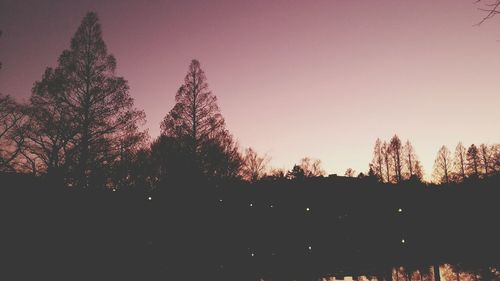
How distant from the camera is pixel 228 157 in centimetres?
3142

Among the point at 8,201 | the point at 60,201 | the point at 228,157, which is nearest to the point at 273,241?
the point at 228,157

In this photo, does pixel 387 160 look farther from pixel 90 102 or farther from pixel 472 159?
pixel 90 102

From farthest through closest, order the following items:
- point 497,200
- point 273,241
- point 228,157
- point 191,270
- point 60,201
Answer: point 497,200, point 273,241, point 228,157, point 60,201, point 191,270

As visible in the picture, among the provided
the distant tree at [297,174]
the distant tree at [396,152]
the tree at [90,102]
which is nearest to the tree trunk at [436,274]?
the tree at [90,102]

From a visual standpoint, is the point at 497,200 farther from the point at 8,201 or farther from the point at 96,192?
the point at 8,201

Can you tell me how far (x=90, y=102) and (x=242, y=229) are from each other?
18004 millimetres

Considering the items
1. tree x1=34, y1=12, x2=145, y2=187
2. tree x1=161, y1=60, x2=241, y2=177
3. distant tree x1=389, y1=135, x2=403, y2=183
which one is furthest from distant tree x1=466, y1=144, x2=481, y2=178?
tree x1=34, y1=12, x2=145, y2=187

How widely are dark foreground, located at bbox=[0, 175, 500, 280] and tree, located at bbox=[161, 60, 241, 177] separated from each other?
2.07 meters

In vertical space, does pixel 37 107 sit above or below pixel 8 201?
above

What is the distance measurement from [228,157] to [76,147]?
548 inches

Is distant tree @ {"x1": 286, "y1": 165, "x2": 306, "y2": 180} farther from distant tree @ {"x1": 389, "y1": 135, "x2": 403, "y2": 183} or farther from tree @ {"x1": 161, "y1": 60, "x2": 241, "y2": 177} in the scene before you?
tree @ {"x1": 161, "y1": 60, "x2": 241, "y2": 177}

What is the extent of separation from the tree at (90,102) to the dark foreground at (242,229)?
6.83 feet

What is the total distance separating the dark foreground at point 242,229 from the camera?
681 inches

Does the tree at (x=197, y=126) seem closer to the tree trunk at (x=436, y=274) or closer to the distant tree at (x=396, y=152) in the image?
the tree trunk at (x=436, y=274)
